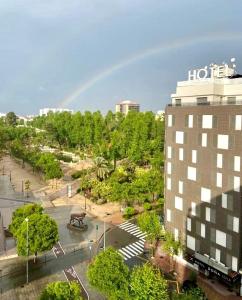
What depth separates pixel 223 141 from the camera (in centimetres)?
4284

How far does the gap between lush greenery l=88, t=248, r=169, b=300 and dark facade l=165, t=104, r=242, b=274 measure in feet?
37.2

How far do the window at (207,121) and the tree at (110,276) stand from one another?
1989cm

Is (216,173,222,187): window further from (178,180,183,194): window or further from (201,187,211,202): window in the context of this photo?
(178,180,183,194): window

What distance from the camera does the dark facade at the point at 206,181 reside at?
1638 inches

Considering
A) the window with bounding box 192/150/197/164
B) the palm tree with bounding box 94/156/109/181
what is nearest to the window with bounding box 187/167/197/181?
the window with bounding box 192/150/197/164

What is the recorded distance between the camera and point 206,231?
45.8 metres

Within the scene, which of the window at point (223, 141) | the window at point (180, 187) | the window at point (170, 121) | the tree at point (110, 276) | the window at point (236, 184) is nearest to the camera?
the tree at point (110, 276)

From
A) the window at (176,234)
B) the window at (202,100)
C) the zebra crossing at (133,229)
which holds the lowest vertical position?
the zebra crossing at (133,229)

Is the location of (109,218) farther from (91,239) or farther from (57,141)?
(57,141)

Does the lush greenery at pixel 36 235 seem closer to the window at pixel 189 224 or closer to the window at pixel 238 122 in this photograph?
the window at pixel 189 224

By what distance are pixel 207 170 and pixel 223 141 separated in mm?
4695

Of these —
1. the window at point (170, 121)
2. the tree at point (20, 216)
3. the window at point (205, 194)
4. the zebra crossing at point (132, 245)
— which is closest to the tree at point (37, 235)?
the tree at point (20, 216)

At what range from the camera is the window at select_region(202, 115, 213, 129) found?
145 feet

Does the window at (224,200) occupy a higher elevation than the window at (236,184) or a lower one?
lower
